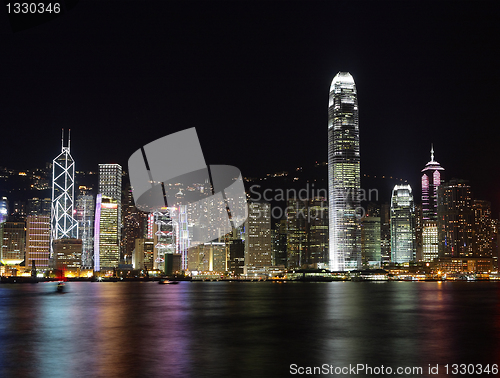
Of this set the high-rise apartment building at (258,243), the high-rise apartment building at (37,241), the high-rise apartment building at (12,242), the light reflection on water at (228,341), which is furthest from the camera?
the high-rise apartment building at (258,243)

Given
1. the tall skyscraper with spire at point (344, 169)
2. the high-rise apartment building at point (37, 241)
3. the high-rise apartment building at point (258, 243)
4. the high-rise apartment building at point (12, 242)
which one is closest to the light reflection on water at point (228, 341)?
the high-rise apartment building at point (37, 241)

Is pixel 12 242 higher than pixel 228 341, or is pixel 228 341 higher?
pixel 12 242

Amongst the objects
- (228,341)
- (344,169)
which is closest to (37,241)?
(344,169)

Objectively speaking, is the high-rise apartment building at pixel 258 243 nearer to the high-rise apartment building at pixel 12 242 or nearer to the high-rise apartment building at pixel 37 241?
the high-rise apartment building at pixel 37 241

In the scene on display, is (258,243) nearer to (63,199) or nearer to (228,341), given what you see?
(63,199)

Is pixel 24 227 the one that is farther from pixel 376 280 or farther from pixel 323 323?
pixel 323 323

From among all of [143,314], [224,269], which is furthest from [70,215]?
[143,314]

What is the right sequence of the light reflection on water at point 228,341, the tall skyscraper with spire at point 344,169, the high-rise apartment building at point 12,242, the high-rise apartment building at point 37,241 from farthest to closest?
the tall skyscraper with spire at point 344,169
the high-rise apartment building at point 12,242
the high-rise apartment building at point 37,241
the light reflection on water at point 228,341
